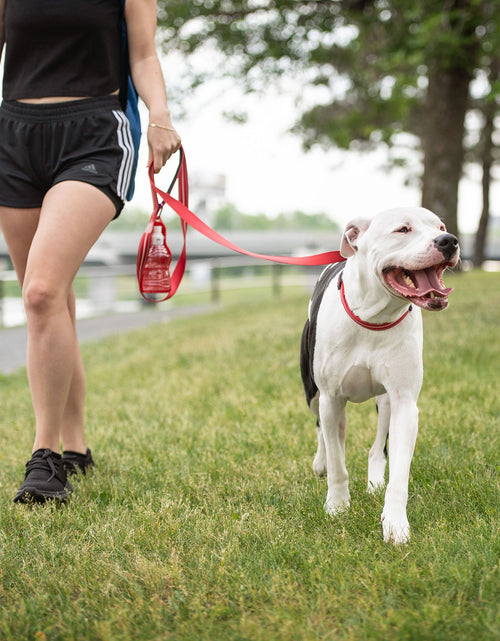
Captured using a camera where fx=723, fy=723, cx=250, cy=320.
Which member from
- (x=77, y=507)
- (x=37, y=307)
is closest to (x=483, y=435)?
(x=77, y=507)

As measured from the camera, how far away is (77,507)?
123 inches

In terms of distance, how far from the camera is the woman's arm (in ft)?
10.6

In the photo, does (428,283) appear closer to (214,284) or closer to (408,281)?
(408,281)

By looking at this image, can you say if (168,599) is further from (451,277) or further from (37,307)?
(451,277)

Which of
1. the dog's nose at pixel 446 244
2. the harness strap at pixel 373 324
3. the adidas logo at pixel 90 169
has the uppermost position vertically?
the adidas logo at pixel 90 169

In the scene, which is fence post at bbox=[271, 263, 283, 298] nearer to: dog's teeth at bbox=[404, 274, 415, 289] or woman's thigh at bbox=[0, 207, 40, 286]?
woman's thigh at bbox=[0, 207, 40, 286]

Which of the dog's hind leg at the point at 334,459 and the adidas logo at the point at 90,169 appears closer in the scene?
the dog's hind leg at the point at 334,459

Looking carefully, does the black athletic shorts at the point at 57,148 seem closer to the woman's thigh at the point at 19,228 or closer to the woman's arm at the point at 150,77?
the woman's thigh at the point at 19,228

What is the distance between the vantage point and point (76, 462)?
3.69m

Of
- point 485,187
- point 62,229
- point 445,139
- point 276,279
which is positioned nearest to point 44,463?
point 62,229

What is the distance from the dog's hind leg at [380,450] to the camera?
3.13 m

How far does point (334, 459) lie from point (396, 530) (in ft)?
1.45

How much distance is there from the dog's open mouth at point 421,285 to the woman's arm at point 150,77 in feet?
4.11

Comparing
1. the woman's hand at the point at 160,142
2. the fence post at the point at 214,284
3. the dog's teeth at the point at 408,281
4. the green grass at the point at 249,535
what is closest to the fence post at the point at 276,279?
the fence post at the point at 214,284
